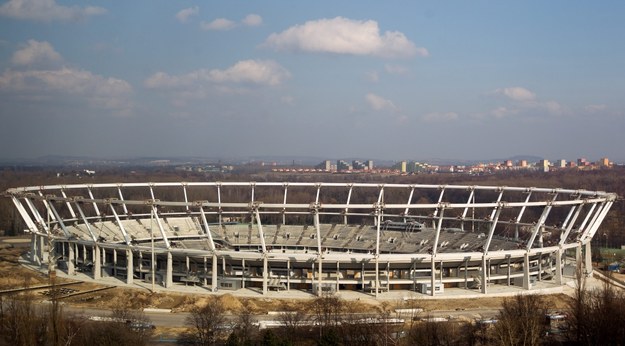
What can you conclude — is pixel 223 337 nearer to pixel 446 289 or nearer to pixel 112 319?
pixel 112 319

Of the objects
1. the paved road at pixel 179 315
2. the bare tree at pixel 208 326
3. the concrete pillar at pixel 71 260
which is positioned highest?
the concrete pillar at pixel 71 260

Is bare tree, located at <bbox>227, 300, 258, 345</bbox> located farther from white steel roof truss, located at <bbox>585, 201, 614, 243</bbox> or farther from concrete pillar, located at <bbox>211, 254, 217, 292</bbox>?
white steel roof truss, located at <bbox>585, 201, 614, 243</bbox>

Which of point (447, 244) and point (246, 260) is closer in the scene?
point (246, 260)

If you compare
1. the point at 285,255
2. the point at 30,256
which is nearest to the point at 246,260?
the point at 285,255

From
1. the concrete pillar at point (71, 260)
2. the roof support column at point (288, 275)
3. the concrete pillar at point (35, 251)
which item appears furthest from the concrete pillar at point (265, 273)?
the concrete pillar at point (35, 251)

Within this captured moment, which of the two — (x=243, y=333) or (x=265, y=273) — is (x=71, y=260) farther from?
(x=243, y=333)

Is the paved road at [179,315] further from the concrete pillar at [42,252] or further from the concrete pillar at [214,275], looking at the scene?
the concrete pillar at [42,252]

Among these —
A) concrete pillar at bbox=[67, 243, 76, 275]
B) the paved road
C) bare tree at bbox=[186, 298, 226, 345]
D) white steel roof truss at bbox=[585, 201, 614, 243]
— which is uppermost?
white steel roof truss at bbox=[585, 201, 614, 243]

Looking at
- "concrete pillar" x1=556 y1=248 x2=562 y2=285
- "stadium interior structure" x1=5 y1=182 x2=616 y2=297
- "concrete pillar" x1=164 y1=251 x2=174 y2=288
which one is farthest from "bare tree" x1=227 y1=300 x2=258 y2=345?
"concrete pillar" x1=556 y1=248 x2=562 y2=285
